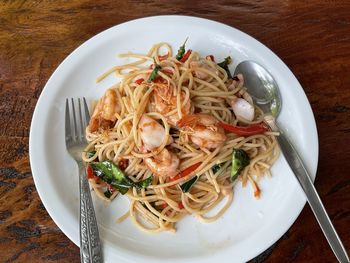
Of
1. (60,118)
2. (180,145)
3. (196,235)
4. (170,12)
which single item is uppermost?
(170,12)

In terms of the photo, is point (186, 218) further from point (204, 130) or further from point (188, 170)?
point (204, 130)

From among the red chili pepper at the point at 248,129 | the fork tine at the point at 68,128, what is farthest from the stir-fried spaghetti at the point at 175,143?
the fork tine at the point at 68,128

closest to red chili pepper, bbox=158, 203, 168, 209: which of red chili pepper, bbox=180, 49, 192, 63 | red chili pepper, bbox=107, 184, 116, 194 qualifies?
red chili pepper, bbox=107, 184, 116, 194

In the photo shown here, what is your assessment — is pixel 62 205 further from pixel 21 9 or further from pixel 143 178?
pixel 21 9

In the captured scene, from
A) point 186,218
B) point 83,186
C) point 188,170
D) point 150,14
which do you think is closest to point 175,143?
A: point 188,170

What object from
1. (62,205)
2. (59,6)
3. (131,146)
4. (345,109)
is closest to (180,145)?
(131,146)

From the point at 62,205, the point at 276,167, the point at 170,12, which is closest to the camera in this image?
the point at 62,205

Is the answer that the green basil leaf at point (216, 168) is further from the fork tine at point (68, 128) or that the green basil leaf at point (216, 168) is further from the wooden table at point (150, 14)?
the fork tine at point (68, 128)
